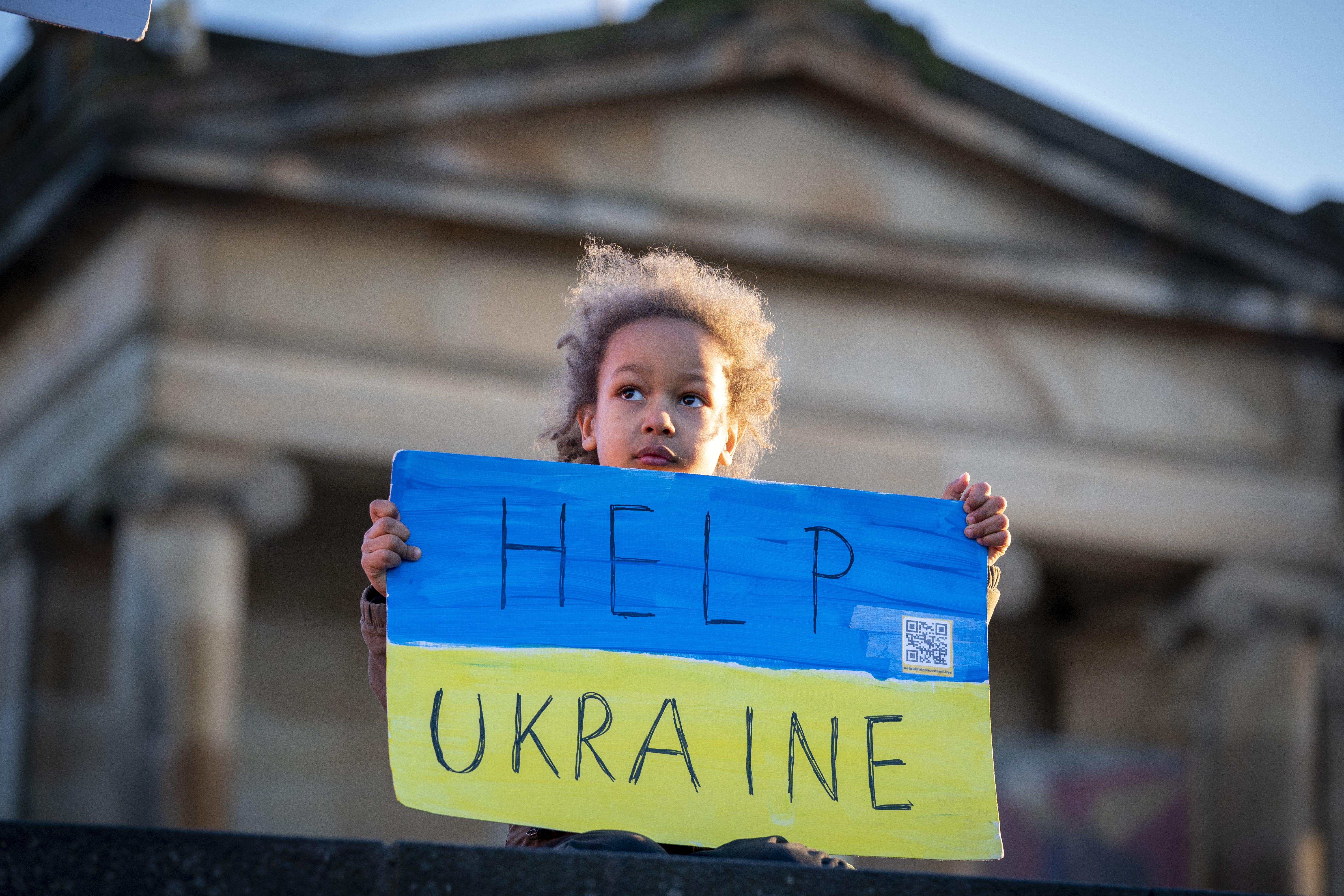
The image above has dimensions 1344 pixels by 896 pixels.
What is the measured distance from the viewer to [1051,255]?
17500 millimetres

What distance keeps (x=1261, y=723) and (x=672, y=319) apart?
550 inches

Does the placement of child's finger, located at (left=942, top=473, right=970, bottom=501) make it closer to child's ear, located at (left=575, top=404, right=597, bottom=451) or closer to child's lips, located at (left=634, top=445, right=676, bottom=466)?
child's lips, located at (left=634, top=445, right=676, bottom=466)

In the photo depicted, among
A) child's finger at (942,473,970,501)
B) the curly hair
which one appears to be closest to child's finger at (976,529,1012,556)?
child's finger at (942,473,970,501)

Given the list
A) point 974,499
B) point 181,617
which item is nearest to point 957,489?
point 974,499

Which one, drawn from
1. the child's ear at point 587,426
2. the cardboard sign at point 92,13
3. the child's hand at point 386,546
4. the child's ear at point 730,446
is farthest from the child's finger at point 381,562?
the cardboard sign at point 92,13

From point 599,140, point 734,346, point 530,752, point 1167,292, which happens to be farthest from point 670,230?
point 530,752

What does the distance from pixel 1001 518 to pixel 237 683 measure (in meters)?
14.8

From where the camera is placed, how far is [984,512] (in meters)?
4.76

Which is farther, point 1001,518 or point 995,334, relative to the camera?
point 995,334

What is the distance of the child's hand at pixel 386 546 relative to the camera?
437 cm

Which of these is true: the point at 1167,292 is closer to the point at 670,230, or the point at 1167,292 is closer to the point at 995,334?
the point at 995,334

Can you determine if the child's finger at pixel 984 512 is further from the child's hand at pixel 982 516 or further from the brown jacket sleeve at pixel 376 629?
the brown jacket sleeve at pixel 376 629

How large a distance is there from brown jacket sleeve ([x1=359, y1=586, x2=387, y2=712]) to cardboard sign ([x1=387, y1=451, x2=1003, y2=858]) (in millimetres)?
218

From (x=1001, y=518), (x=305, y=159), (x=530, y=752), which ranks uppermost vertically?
(x=305, y=159)
